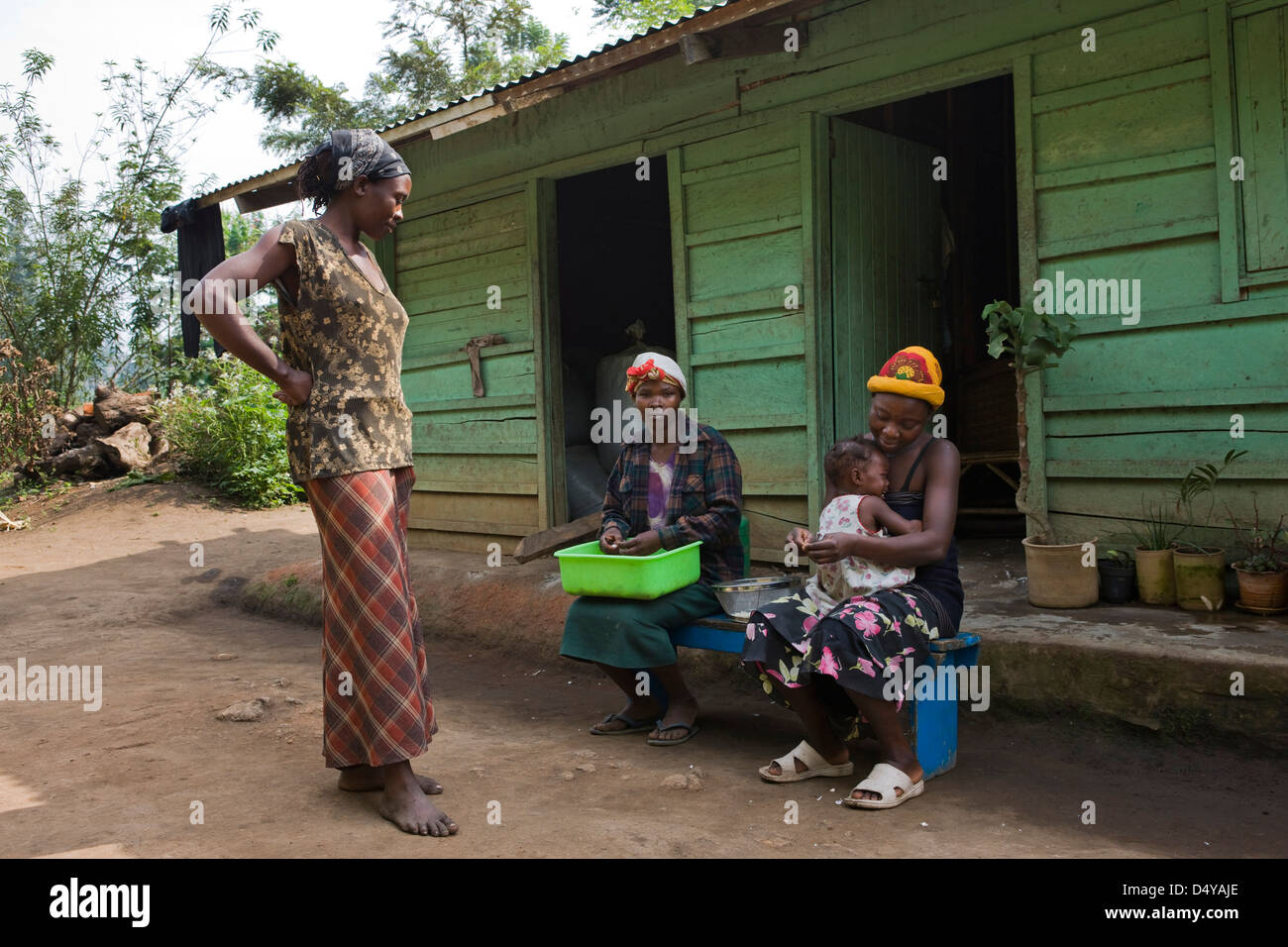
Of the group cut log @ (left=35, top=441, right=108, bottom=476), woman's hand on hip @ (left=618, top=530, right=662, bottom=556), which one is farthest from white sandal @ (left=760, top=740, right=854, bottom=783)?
cut log @ (left=35, top=441, right=108, bottom=476)

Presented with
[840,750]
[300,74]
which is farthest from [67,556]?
[300,74]

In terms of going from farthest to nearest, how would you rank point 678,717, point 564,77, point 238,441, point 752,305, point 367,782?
point 238,441, point 752,305, point 564,77, point 678,717, point 367,782

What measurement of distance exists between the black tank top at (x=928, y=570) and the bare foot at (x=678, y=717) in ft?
3.73

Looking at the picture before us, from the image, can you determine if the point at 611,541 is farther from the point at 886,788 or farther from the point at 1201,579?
the point at 1201,579

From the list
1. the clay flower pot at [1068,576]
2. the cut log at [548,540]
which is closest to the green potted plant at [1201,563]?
the clay flower pot at [1068,576]

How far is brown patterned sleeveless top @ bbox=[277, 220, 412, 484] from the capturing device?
281 cm

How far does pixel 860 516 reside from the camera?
3.20 metres

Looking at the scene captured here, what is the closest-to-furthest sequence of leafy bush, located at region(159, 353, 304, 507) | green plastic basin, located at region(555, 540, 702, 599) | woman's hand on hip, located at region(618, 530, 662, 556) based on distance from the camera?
1. green plastic basin, located at region(555, 540, 702, 599)
2. woman's hand on hip, located at region(618, 530, 662, 556)
3. leafy bush, located at region(159, 353, 304, 507)

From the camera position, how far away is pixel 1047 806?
305 cm

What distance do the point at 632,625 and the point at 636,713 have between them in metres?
0.53

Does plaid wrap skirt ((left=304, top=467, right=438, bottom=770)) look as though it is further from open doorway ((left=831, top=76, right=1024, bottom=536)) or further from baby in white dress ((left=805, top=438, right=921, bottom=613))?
open doorway ((left=831, top=76, right=1024, bottom=536))

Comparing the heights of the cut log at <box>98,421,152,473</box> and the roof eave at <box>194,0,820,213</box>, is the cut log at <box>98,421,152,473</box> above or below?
below

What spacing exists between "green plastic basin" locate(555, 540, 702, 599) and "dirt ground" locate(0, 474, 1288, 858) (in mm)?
620

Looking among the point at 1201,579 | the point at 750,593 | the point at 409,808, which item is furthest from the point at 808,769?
the point at 1201,579
